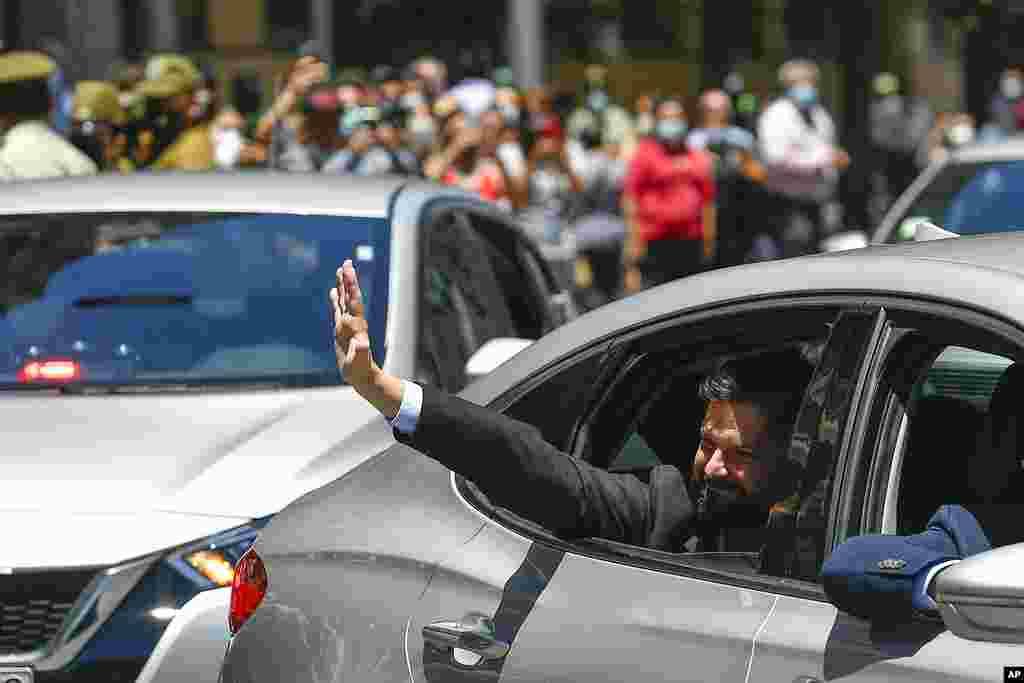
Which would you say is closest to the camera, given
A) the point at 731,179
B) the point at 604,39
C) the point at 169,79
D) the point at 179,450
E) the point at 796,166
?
the point at 179,450

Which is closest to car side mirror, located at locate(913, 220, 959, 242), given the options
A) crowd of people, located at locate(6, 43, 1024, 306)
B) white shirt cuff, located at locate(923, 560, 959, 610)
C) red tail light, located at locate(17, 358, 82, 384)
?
white shirt cuff, located at locate(923, 560, 959, 610)

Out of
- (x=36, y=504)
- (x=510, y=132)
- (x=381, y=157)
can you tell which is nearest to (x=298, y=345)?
(x=36, y=504)

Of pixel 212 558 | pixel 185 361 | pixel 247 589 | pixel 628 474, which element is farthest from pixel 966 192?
pixel 247 589

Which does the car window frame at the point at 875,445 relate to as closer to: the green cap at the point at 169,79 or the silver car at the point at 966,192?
the silver car at the point at 966,192

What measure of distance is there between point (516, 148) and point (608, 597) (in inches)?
513

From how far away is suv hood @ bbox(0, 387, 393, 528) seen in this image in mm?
5188

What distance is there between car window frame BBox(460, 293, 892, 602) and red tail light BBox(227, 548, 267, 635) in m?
0.38

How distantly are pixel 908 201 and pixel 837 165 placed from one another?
5.98 m

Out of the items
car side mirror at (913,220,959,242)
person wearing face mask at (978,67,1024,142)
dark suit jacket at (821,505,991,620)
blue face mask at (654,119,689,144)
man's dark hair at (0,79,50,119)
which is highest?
car side mirror at (913,220,959,242)

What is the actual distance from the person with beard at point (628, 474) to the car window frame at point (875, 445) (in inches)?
6.6

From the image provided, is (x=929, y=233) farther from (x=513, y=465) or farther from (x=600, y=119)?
(x=600, y=119)

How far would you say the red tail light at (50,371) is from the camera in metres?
6.28

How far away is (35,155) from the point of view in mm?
8781

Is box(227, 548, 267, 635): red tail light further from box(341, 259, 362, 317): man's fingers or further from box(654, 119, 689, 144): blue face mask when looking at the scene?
box(654, 119, 689, 144): blue face mask
